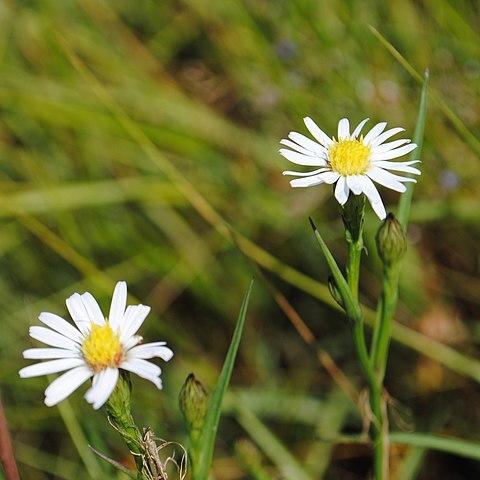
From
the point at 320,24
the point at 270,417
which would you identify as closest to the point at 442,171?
the point at 320,24

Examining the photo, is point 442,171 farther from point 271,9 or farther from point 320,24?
point 271,9

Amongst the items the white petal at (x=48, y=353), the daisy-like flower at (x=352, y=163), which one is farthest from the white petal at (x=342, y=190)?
the white petal at (x=48, y=353)

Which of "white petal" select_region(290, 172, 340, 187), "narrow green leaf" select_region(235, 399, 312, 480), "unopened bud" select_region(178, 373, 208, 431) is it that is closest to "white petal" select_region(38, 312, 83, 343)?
"unopened bud" select_region(178, 373, 208, 431)

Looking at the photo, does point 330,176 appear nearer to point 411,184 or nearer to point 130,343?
point 411,184

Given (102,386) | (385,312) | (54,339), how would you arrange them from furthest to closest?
(385,312)
(54,339)
(102,386)

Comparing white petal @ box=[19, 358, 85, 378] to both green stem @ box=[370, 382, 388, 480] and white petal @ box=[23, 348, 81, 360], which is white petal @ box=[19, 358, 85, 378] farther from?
green stem @ box=[370, 382, 388, 480]

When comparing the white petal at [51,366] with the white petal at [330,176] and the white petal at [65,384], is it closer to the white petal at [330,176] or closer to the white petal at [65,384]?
the white petal at [65,384]

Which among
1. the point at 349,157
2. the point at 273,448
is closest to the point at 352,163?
the point at 349,157
